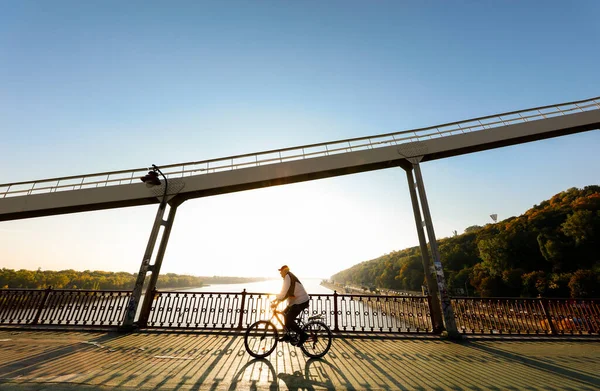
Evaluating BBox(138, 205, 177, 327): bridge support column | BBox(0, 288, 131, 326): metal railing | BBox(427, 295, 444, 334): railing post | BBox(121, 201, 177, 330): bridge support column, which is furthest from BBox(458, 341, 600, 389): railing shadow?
BBox(0, 288, 131, 326): metal railing

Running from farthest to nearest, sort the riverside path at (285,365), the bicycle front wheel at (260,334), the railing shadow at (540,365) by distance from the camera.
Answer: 1. the bicycle front wheel at (260,334)
2. the railing shadow at (540,365)
3. the riverside path at (285,365)

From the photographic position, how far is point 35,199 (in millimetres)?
10016

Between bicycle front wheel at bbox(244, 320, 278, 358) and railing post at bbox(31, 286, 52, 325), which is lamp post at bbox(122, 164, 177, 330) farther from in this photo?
bicycle front wheel at bbox(244, 320, 278, 358)

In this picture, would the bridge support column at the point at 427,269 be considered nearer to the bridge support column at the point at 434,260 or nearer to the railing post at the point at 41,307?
the bridge support column at the point at 434,260

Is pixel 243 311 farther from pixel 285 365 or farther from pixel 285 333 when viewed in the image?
pixel 285 365

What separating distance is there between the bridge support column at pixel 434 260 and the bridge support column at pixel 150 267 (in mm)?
9316

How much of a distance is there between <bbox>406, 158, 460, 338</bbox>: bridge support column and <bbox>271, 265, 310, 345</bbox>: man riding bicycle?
507cm

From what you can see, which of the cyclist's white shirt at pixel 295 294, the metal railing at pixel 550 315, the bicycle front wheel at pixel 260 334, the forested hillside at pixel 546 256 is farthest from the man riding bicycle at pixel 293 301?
the forested hillside at pixel 546 256

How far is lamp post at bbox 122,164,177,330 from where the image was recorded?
26.2ft

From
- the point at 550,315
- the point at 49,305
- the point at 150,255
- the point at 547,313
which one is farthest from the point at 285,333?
the point at 49,305

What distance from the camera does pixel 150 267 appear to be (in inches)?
351

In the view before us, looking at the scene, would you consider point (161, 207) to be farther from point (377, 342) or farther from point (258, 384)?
point (377, 342)

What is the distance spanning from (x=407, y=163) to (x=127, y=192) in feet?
36.7

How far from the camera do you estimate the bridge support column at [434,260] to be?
7536mm
